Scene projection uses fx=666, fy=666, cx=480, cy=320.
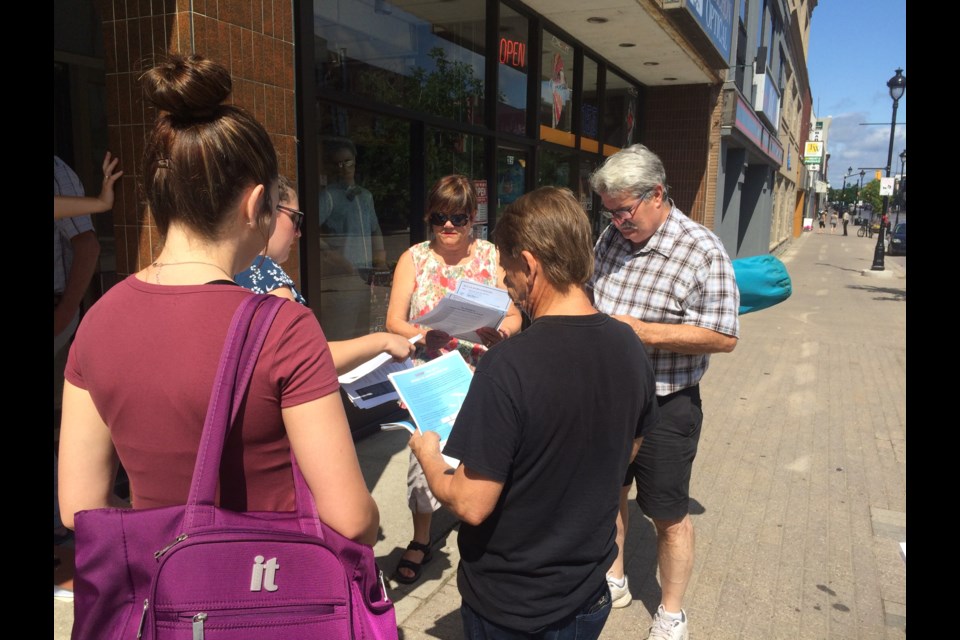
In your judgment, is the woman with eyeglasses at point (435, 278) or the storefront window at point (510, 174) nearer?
the woman with eyeglasses at point (435, 278)

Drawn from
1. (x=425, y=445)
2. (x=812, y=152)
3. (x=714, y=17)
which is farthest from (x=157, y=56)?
(x=812, y=152)

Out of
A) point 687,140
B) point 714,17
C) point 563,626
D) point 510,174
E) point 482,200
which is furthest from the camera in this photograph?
point 687,140

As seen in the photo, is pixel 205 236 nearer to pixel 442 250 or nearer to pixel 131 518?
pixel 131 518

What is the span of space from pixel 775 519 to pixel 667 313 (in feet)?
6.91

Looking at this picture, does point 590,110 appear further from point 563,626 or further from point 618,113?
point 563,626

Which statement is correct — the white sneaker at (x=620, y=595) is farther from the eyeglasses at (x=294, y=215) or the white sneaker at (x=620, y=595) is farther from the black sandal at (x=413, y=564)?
the eyeglasses at (x=294, y=215)

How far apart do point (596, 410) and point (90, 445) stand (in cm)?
109

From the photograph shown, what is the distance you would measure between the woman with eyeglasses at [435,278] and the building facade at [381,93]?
95cm

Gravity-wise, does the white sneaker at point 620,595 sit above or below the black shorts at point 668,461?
below

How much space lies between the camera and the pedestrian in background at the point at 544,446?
1539 millimetres

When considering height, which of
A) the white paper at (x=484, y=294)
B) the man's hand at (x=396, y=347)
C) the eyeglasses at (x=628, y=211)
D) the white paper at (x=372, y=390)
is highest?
the eyeglasses at (x=628, y=211)

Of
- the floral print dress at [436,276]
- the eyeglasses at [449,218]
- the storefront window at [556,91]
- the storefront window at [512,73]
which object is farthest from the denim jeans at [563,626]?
the storefront window at [556,91]

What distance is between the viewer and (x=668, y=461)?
8.76ft

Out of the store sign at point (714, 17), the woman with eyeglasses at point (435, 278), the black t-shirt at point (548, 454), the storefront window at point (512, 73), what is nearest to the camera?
the black t-shirt at point (548, 454)
